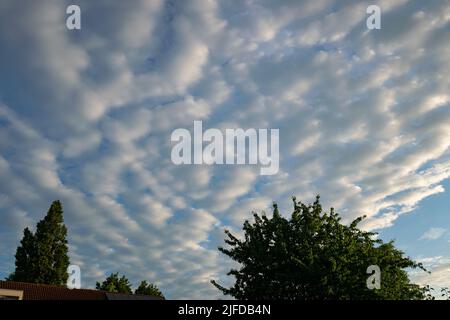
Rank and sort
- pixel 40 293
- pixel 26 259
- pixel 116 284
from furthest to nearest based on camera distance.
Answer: pixel 116 284, pixel 26 259, pixel 40 293

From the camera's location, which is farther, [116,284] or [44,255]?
[116,284]

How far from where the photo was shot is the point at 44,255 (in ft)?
162

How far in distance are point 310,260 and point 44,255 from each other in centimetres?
3599

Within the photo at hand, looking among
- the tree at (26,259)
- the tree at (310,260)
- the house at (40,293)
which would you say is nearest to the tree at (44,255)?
the tree at (26,259)

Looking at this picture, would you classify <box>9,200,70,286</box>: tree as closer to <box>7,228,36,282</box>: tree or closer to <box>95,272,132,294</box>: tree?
<box>7,228,36,282</box>: tree

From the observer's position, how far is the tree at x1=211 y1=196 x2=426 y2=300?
2694 centimetres

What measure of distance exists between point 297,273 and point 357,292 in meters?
4.04

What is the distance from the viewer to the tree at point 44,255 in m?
48.7

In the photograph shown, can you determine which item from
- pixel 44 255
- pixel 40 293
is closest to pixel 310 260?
pixel 40 293

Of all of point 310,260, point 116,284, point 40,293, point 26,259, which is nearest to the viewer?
point 310,260

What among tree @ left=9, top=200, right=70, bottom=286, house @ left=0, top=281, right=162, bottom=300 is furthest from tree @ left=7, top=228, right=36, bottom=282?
house @ left=0, top=281, right=162, bottom=300

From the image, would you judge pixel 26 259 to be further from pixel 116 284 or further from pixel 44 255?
pixel 116 284

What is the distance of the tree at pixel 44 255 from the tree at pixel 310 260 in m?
27.9

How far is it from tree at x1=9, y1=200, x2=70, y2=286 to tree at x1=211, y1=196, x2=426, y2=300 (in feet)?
91.7
